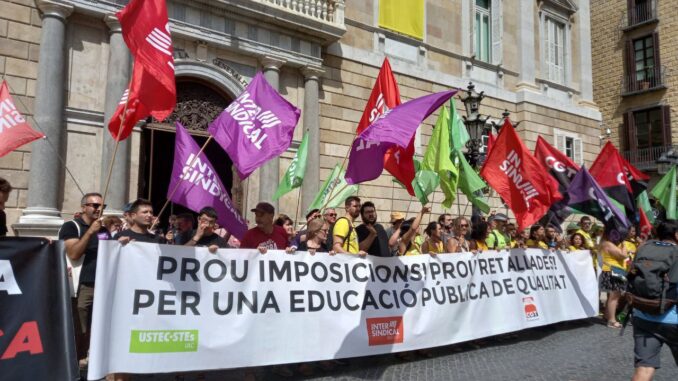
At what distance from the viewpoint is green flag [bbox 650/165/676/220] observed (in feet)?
37.2

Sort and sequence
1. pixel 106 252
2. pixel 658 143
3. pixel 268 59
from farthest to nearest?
pixel 658 143 → pixel 268 59 → pixel 106 252

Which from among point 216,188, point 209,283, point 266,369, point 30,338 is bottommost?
point 266,369

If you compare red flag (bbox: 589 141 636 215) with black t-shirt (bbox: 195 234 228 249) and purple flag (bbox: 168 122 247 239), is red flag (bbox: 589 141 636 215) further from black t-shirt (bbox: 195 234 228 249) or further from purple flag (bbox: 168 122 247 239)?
black t-shirt (bbox: 195 234 228 249)

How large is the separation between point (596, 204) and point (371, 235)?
395 cm

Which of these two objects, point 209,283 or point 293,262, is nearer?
point 209,283

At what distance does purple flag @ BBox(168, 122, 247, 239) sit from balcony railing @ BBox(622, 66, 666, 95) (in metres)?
27.0

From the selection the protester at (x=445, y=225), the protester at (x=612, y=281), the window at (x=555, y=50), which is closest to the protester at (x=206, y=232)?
the protester at (x=445, y=225)

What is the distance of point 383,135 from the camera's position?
5.60 meters

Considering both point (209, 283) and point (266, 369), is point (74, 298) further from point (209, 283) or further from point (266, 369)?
point (266, 369)

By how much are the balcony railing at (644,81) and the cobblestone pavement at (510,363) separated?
2394 centimetres

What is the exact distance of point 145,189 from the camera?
1091 centimetres

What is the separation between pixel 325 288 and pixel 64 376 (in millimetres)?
2440

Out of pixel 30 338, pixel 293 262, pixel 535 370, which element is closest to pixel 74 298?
pixel 30 338

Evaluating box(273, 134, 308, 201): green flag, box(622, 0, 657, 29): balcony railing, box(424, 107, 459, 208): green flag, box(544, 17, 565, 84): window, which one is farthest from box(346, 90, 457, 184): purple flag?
box(622, 0, 657, 29): balcony railing
